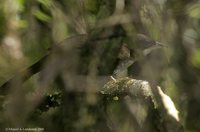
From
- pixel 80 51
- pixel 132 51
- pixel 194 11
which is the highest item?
pixel 194 11

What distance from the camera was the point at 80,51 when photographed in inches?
118

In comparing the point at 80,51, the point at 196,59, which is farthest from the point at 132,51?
the point at 80,51

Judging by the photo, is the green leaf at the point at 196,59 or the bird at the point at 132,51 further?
the green leaf at the point at 196,59

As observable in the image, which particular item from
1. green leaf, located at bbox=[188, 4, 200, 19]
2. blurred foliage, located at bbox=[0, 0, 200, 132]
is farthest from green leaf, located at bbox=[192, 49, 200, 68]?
green leaf, located at bbox=[188, 4, 200, 19]

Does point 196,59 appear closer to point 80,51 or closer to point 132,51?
point 132,51

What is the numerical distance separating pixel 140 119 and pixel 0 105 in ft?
2.71

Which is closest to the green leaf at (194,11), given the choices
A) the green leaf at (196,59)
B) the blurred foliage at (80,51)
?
the blurred foliage at (80,51)

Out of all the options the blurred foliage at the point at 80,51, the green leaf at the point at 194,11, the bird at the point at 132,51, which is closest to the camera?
the blurred foliage at the point at 80,51

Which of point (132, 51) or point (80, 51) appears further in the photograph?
point (132, 51)

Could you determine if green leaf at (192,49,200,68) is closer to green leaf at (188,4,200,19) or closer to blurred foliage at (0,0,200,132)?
blurred foliage at (0,0,200,132)

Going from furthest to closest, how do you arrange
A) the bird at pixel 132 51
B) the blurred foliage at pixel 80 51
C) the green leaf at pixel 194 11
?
the green leaf at pixel 194 11 → the bird at pixel 132 51 → the blurred foliage at pixel 80 51

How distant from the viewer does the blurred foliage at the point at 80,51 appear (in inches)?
107

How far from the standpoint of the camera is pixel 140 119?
2.87 m

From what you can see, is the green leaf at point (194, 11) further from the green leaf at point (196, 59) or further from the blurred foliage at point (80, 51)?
the green leaf at point (196, 59)
